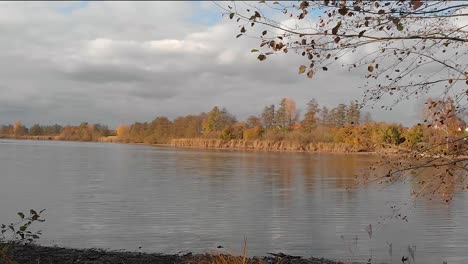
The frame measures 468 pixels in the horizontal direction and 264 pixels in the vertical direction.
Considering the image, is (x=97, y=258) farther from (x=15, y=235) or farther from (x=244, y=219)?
(x=244, y=219)

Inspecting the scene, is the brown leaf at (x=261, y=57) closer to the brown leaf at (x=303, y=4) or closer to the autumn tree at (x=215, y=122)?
the brown leaf at (x=303, y=4)

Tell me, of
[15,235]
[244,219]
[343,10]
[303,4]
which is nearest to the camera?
[343,10]

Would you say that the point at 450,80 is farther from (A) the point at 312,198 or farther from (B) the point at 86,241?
(A) the point at 312,198

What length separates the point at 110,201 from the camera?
15.1m

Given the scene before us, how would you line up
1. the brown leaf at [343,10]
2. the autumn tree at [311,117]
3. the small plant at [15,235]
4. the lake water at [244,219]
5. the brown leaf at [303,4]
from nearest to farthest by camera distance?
1. the brown leaf at [343,10]
2. the brown leaf at [303,4]
3. the small plant at [15,235]
4. the lake water at [244,219]
5. the autumn tree at [311,117]

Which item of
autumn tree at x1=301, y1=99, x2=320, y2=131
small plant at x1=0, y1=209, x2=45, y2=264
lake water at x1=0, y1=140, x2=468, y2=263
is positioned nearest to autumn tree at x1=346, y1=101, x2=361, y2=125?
lake water at x1=0, y1=140, x2=468, y2=263

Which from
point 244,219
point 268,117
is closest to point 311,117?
point 268,117

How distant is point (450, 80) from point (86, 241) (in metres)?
7.39

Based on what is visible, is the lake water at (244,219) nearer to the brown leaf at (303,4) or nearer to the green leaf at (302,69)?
the green leaf at (302,69)

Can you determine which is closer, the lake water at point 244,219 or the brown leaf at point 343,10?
the brown leaf at point 343,10

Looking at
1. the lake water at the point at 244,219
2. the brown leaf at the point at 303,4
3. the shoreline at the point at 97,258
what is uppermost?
the brown leaf at the point at 303,4

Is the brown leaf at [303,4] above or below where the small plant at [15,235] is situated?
above

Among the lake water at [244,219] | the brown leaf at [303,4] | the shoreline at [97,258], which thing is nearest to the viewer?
the brown leaf at [303,4]

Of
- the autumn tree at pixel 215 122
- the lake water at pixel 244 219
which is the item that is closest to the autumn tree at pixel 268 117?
the autumn tree at pixel 215 122
